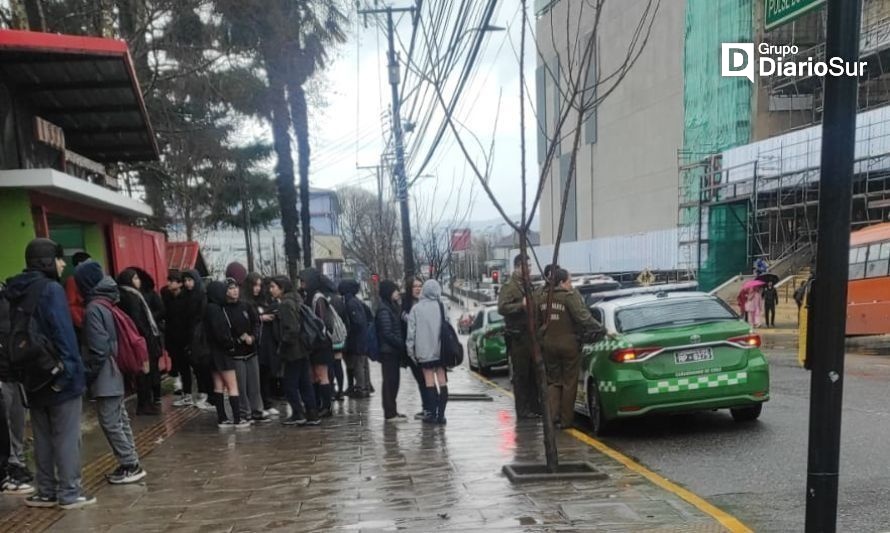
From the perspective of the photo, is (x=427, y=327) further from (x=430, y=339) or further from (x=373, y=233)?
(x=373, y=233)

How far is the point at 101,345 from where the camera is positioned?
597cm

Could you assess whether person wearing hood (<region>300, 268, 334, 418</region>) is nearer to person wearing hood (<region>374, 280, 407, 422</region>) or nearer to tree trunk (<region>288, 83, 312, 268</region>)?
person wearing hood (<region>374, 280, 407, 422</region>)

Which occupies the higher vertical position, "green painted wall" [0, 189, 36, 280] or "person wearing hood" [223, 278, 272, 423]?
"green painted wall" [0, 189, 36, 280]

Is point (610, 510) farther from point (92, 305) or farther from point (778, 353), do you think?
point (778, 353)

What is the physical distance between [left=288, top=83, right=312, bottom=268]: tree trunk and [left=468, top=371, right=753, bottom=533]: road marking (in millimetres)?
15450

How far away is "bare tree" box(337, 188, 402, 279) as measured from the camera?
28.3 m

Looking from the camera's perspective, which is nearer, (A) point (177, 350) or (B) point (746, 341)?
(B) point (746, 341)

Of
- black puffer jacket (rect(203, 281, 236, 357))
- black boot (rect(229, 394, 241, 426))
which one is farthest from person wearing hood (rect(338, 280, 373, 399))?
black puffer jacket (rect(203, 281, 236, 357))

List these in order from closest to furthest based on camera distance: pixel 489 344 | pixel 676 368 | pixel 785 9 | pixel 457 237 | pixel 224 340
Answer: pixel 785 9 < pixel 676 368 < pixel 224 340 < pixel 489 344 < pixel 457 237

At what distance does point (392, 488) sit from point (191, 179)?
830 inches

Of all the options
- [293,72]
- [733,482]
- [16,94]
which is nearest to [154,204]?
[293,72]

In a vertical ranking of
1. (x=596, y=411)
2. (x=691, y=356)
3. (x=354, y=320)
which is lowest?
(x=596, y=411)

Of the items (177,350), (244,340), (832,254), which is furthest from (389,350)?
(832,254)

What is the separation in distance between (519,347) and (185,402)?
4804 mm
